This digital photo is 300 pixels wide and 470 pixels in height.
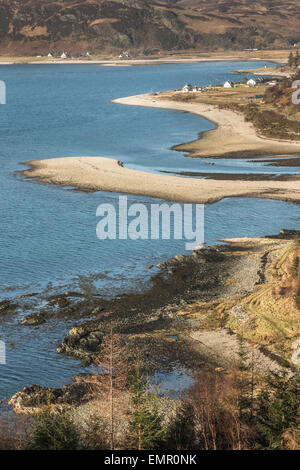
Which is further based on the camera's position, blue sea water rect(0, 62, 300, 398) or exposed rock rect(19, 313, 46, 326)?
exposed rock rect(19, 313, 46, 326)

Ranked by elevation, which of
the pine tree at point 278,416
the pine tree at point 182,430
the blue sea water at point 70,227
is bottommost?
the blue sea water at point 70,227

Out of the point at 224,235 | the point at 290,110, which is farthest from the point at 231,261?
the point at 290,110

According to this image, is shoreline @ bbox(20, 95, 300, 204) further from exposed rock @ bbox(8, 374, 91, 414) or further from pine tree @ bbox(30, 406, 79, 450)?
pine tree @ bbox(30, 406, 79, 450)

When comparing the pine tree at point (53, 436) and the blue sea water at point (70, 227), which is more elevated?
the pine tree at point (53, 436)

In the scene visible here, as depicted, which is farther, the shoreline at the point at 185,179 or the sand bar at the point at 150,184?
the shoreline at the point at 185,179

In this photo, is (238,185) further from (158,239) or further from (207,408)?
(207,408)

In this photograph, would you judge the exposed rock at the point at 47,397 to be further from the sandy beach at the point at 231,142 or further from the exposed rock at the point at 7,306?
the sandy beach at the point at 231,142

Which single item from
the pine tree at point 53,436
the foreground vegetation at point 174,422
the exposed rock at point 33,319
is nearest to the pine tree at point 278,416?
the foreground vegetation at point 174,422

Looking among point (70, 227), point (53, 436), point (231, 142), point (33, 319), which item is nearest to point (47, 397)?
point (53, 436)

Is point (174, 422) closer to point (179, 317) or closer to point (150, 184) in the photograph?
point (179, 317)

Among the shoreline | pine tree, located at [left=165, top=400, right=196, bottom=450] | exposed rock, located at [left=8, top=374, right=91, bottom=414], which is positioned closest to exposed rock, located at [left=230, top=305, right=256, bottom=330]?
exposed rock, located at [left=8, top=374, right=91, bottom=414]
